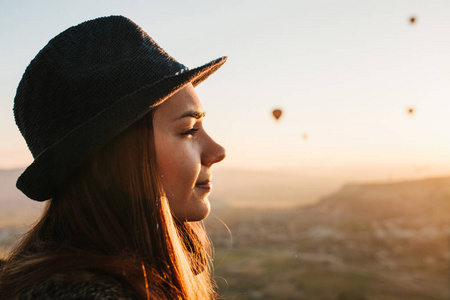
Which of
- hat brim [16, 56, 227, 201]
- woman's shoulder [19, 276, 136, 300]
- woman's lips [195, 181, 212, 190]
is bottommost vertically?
woman's shoulder [19, 276, 136, 300]

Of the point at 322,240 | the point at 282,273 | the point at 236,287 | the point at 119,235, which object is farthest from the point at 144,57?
the point at 322,240

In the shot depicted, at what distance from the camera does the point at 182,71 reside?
7.08 ft

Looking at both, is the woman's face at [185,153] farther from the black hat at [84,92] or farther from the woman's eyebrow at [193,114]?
the black hat at [84,92]

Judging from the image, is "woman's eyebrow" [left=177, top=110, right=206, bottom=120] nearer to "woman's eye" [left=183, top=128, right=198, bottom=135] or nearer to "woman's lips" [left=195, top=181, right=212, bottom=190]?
"woman's eye" [left=183, top=128, right=198, bottom=135]

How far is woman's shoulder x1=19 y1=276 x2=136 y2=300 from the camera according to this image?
1.52 meters

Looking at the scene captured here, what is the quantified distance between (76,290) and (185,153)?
90cm

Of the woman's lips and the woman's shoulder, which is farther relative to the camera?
the woman's lips

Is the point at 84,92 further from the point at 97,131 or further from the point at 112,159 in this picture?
the point at 112,159

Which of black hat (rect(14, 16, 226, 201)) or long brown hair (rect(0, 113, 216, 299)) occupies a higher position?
black hat (rect(14, 16, 226, 201))

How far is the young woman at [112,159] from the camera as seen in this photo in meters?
1.90

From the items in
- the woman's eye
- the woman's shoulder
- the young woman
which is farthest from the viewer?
the woman's eye

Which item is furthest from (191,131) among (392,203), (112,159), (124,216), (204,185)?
(392,203)

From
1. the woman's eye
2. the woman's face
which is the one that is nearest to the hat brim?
the woman's face

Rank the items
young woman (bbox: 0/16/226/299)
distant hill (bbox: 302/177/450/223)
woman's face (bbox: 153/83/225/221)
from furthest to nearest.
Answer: distant hill (bbox: 302/177/450/223) → woman's face (bbox: 153/83/225/221) → young woman (bbox: 0/16/226/299)
